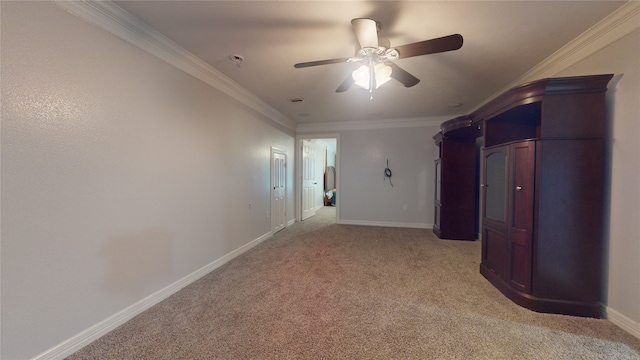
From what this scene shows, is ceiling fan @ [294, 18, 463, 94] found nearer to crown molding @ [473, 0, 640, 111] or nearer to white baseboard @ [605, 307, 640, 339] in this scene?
crown molding @ [473, 0, 640, 111]

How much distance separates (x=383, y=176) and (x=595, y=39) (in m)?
3.58

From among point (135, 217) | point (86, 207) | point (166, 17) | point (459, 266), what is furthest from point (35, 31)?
point (459, 266)

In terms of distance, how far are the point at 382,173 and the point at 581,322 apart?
370 cm

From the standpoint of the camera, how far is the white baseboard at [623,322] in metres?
1.64

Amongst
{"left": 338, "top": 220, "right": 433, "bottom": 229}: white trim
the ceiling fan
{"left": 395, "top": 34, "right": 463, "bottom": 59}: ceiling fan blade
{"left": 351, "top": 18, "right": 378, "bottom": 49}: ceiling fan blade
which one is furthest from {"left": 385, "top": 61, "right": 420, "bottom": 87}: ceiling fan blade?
{"left": 338, "top": 220, "right": 433, "bottom": 229}: white trim

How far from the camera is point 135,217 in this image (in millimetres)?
1912

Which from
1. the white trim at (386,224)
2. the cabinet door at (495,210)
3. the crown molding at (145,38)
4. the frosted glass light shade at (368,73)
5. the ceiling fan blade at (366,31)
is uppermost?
the crown molding at (145,38)

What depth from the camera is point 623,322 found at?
1.72 meters

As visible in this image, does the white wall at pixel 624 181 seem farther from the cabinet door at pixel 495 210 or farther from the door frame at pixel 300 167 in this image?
the door frame at pixel 300 167

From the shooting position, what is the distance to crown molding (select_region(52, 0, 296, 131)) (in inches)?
62.1

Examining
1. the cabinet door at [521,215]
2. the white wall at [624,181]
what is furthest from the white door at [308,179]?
the white wall at [624,181]

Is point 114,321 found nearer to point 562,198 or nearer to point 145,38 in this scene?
point 145,38

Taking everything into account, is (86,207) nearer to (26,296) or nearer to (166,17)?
(26,296)

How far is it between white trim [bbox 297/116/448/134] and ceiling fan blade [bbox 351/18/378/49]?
11.5 ft
